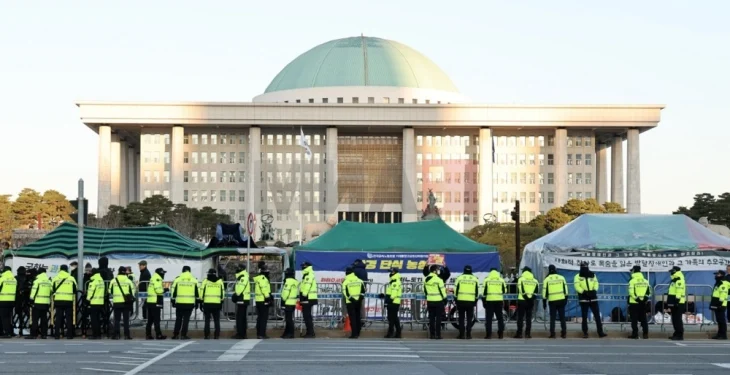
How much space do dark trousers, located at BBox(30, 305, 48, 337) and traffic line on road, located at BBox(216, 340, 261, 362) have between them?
16.3ft

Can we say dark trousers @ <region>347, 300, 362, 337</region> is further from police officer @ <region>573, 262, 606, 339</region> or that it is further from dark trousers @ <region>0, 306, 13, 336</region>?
dark trousers @ <region>0, 306, 13, 336</region>

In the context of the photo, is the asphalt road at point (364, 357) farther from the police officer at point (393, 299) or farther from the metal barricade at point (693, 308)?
the metal barricade at point (693, 308)

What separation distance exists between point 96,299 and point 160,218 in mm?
83886

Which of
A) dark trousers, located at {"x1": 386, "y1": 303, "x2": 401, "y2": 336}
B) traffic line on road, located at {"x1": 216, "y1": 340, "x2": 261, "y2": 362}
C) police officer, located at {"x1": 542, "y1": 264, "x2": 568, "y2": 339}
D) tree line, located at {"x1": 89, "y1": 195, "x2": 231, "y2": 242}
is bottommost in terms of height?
traffic line on road, located at {"x1": 216, "y1": 340, "x2": 261, "y2": 362}

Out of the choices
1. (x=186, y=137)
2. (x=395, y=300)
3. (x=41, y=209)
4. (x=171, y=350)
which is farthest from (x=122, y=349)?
(x=186, y=137)

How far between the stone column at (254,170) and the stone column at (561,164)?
33.0 meters

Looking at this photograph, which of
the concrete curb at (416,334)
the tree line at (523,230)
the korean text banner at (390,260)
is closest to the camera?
the concrete curb at (416,334)

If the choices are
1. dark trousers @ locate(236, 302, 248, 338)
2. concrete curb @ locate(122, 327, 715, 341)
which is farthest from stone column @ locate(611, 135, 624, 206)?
Result: dark trousers @ locate(236, 302, 248, 338)

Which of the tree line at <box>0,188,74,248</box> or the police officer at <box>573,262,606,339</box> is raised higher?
the tree line at <box>0,188,74,248</box>

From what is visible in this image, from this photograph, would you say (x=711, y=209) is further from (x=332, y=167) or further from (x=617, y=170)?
(x=332, y=167)

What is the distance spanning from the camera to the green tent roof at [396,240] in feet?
114

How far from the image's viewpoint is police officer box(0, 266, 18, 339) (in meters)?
28.1

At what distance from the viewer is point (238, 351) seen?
Answer: 23016 millimetres

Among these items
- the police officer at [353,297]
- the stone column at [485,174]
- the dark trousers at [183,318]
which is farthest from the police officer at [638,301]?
the stone column at [485,174]
